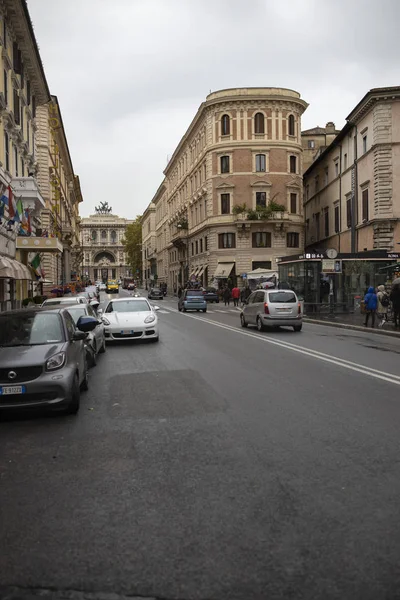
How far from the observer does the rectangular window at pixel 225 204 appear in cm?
5788

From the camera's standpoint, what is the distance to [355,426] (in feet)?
21.8

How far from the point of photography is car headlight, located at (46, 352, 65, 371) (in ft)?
25.0

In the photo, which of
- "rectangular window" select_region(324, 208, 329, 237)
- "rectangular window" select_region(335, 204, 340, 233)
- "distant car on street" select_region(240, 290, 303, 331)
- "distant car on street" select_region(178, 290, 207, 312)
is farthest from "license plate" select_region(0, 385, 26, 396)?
"rectangular window" select_region(324, 208, 329, 237)

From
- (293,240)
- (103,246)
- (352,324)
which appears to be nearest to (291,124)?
(293,240)

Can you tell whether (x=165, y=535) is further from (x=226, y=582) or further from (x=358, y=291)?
(x=358, y=291)

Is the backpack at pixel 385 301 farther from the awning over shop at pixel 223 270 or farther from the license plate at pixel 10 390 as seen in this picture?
the awning over shop at pixel 223 270

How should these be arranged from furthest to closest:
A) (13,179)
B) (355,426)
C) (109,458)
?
(13,179), (355,426), (109,458)

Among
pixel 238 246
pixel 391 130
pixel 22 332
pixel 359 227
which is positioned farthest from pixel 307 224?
pixel 22 332

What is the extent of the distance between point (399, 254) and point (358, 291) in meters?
3.45

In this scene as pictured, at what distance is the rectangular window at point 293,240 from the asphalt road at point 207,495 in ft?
163

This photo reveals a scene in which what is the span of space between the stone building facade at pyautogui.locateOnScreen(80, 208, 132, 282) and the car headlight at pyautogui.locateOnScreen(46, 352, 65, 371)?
525 ft

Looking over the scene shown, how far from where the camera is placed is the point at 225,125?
189 ft

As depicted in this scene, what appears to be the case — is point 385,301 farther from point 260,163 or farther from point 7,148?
point 260,163

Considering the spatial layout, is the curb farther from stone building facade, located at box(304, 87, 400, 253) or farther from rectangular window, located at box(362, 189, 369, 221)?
rectangular window, located at box(362, 189, 369, 221)
